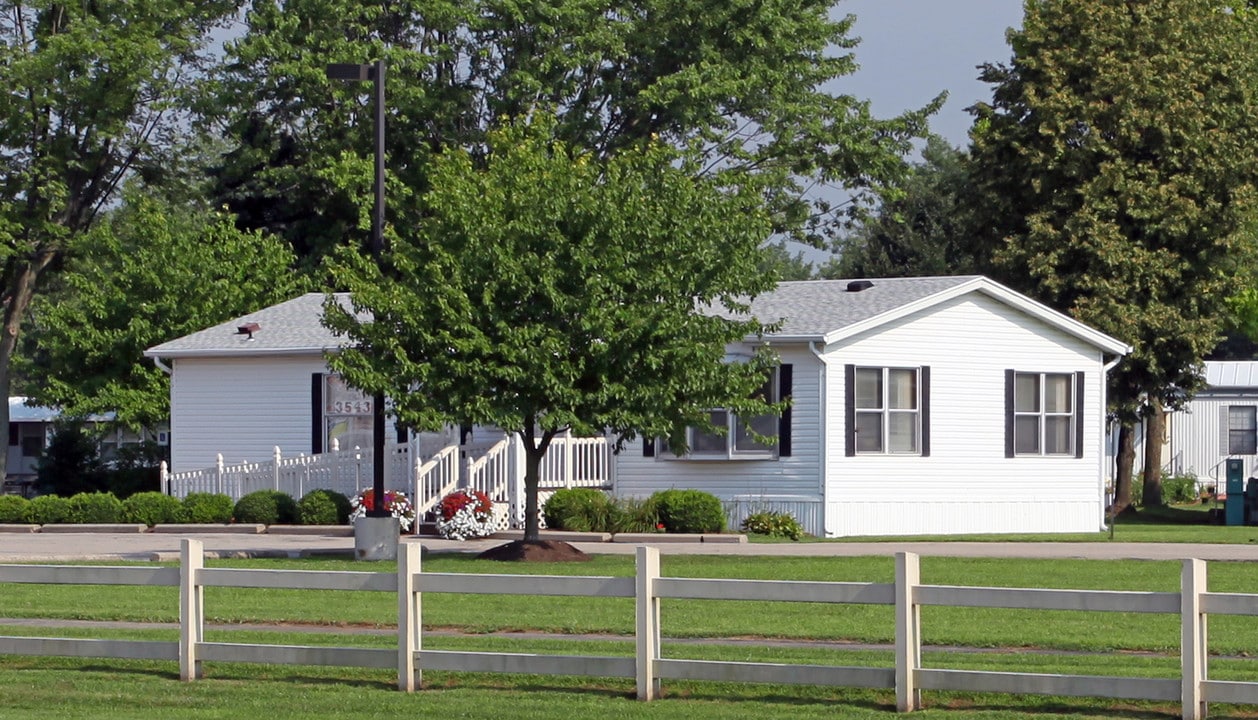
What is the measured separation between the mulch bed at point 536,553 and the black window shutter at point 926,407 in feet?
27.7

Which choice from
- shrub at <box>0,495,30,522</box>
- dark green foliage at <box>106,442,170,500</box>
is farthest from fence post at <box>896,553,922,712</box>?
dark green foliage at <box>106,442,170,500</box>

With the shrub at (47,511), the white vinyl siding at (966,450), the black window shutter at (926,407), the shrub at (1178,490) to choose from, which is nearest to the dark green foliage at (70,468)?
the shrub at (47,511)

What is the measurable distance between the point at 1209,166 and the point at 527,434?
68.8 feet

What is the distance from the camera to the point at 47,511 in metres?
33.2

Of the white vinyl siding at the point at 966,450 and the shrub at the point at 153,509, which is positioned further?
the shrub at the point at 153,509

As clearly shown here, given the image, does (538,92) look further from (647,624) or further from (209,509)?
(647,624)

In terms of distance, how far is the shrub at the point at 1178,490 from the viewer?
168 feet

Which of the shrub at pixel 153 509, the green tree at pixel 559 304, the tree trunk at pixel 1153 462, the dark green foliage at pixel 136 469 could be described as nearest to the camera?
the green tree at pixel 559 304

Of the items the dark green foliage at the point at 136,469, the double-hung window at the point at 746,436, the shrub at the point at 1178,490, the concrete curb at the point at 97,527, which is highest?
the double-hung window at the point at 746,436

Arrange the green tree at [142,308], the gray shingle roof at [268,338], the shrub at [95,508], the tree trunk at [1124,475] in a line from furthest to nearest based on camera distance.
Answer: the tree trunk at [1124,475] < the green tree at [142,308] < the gray shingle roof at [268,338] < the shrub at [95,508]

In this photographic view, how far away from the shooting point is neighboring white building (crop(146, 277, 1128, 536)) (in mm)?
30391

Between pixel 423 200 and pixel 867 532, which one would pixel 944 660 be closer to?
pixel 423 200

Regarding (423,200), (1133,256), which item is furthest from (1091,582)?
(1133,256)

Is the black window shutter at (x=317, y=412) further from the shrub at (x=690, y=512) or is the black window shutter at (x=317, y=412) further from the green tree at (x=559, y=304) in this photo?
the green tree at (x=559, y=304)
